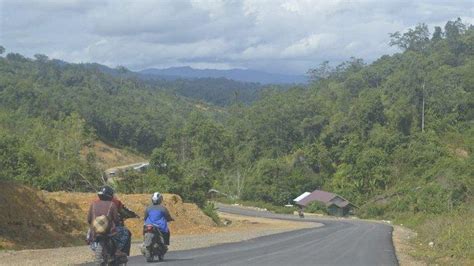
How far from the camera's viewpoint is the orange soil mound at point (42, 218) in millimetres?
23047

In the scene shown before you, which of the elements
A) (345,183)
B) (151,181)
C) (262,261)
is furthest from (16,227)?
(345,183)

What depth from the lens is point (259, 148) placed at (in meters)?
118

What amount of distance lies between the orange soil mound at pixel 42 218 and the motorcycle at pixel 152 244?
24.6ft

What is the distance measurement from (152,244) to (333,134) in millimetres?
90354

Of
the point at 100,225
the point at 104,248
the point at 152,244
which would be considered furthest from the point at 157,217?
the point at 100,225

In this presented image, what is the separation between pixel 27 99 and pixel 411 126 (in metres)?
66.3

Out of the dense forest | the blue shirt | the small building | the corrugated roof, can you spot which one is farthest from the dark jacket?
the corrugated roof

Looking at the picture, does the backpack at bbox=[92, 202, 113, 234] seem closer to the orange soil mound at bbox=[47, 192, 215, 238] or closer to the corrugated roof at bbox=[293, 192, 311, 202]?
the orange soil mound at bbox=[47, 192, 215, 238]

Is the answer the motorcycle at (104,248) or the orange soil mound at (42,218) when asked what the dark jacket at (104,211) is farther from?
the orange soil mound at (42,218)

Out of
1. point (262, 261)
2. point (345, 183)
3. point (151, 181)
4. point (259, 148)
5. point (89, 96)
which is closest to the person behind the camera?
point (262, 261)

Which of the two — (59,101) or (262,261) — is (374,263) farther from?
(59,101)

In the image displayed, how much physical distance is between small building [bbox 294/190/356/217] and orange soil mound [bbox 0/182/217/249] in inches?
2284

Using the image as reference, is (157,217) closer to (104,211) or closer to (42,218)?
(104,211)

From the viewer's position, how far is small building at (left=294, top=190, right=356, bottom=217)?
88.4 m
